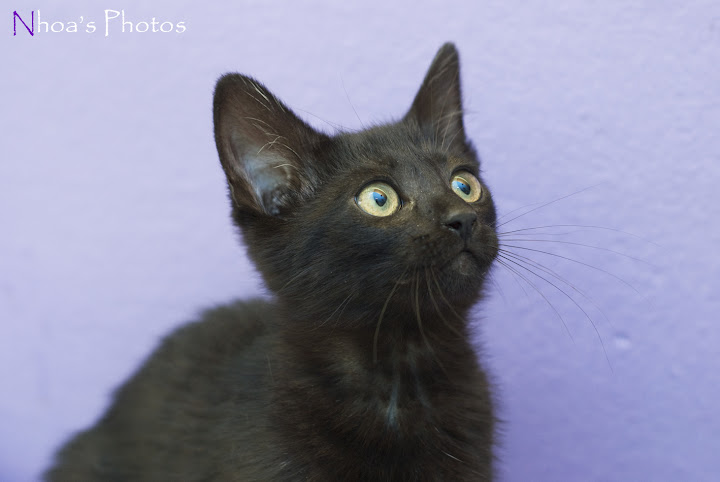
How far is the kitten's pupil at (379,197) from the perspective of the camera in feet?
3.18

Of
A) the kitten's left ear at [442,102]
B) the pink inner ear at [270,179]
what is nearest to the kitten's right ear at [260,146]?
the pink inner ear at [270,179]

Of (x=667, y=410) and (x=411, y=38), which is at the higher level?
(x=411, y=38)

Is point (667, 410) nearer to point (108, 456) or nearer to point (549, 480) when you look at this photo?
point (549, 480)

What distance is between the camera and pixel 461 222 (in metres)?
Result: 0.91

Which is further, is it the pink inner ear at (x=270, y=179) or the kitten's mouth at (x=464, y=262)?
the pink inner ear at (x=270, y=179)

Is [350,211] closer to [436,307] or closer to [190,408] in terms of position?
[436,307]

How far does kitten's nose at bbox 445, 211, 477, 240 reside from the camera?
35.6 inches

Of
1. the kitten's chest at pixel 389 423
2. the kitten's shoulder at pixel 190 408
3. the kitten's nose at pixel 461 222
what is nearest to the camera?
the kitten's nose at pixel 461 222

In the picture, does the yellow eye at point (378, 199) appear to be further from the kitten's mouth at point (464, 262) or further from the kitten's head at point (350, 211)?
the kitten's mouth at point (464, 262)

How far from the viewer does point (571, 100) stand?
4.97ft

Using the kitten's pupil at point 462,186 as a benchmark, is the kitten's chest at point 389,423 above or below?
below

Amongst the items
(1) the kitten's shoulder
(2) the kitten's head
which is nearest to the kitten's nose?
(2) the kitten's head

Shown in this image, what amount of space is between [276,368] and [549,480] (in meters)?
0.87

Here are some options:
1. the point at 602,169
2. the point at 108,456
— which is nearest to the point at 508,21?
the point at 602,169
